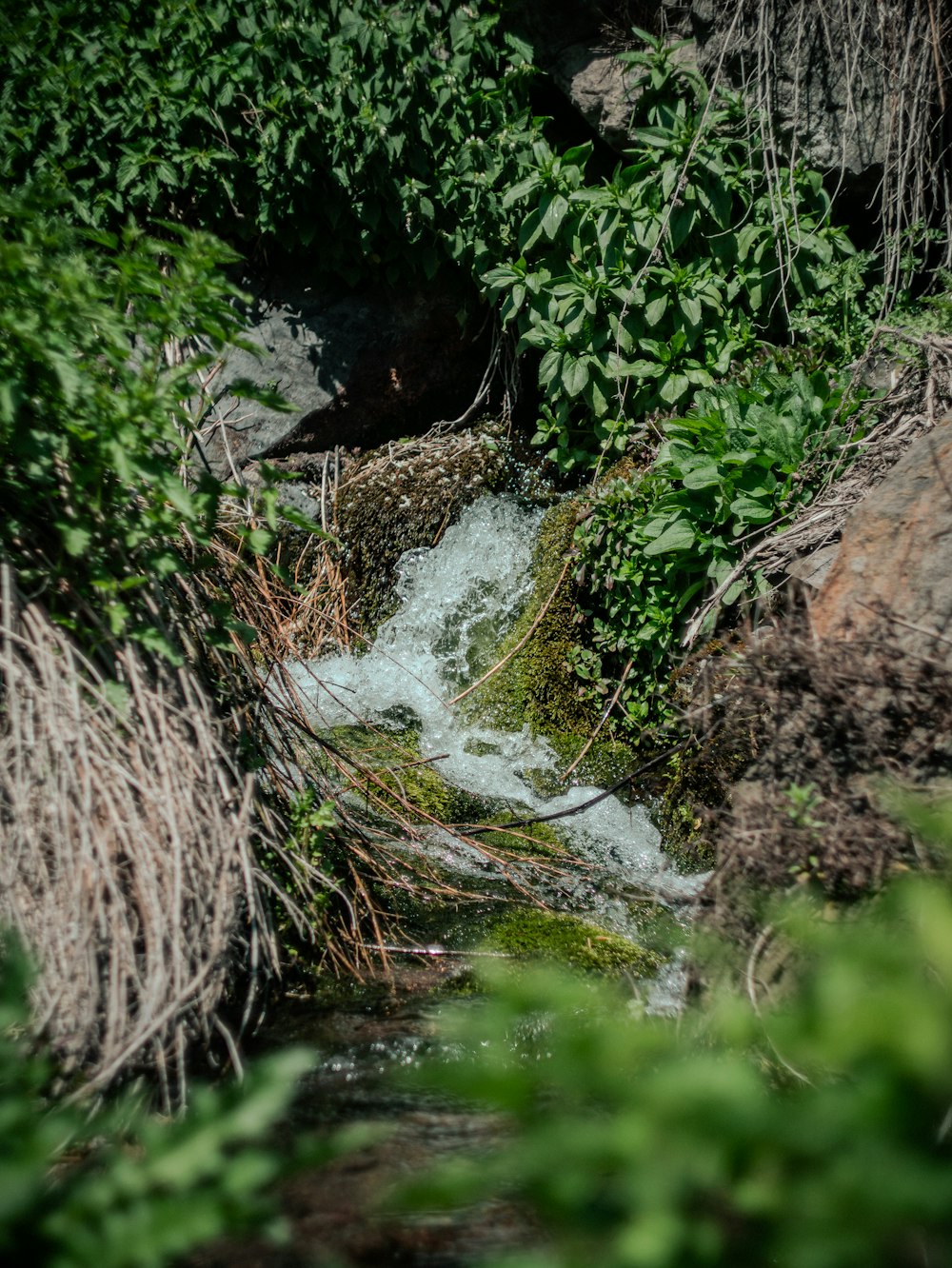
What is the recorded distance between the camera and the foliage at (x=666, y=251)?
4621 mm

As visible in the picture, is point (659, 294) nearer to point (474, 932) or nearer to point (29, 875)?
point (474, 932)

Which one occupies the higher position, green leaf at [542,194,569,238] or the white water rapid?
green leaf at [542,194,569,238]

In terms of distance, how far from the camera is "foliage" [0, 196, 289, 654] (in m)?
1.92

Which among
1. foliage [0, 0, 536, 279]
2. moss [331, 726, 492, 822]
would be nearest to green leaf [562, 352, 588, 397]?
foliage [0, 0, 536, 279]

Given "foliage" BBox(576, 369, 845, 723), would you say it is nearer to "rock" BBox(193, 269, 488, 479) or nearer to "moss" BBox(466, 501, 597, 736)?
"moss" BBox(466, 501, 597, 736)

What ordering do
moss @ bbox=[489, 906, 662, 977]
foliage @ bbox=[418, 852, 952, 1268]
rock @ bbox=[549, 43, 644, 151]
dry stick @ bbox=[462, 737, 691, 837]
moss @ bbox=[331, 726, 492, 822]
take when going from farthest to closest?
rock @ bbox=[549, 43, 644, 151]
moss @ bbox=[331, 726, 492, 822]
dry stick @ bbox=[462, 737, 691, 837]
moss @ bbox=[489, 906, 662, 977]
foliage @ bbox=[418, 852, 952, 1268]

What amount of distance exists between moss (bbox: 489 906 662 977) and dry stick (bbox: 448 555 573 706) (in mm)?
1751

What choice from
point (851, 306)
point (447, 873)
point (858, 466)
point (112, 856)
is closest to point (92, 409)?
point (112, 856)

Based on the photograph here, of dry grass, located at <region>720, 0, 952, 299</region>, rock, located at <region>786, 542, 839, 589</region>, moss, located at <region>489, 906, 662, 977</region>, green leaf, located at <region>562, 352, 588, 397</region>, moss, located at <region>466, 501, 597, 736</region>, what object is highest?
dry grass, located at <region>720, 0, 952, 299</region>

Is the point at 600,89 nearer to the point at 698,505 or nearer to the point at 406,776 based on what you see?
the point at 698,505

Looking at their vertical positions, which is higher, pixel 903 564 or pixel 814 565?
pixel 903 564

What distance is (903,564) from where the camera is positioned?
272 cm

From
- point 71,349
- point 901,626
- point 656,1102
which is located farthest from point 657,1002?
point 71,349

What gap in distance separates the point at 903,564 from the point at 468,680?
8.57 ft
